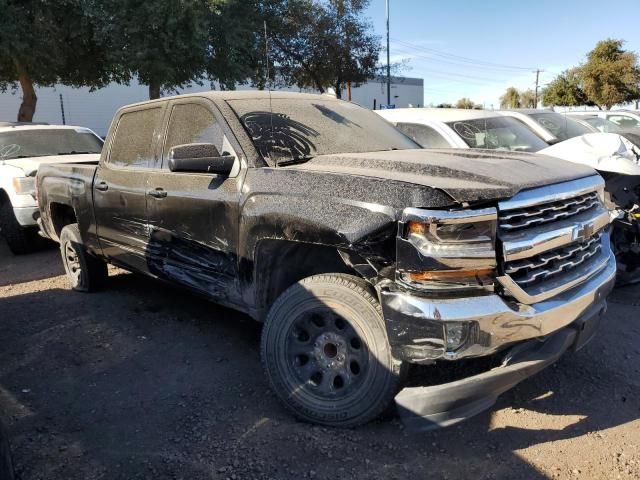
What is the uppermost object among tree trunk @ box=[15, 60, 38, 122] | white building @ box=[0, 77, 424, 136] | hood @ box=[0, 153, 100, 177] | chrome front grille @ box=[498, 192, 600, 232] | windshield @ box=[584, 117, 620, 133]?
white building @ box=[0, 77, 424, 136]

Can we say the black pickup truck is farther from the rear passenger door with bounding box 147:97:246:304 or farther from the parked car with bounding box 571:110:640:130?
the parked car with bounding box 571:110:640:130

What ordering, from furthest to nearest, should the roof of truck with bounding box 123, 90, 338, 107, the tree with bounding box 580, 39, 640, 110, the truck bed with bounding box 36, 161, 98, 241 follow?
the tree with bounding box 580, 39, 640, 110 < the truck bed with bounding box 36, 161, 98, 241 < the roof of truck with bounding box 123, 90, 338, 107

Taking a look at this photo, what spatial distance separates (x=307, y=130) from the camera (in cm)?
371

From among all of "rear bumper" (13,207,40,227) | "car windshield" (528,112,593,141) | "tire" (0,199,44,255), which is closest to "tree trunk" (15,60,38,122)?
"tire" (0,199,44,255)

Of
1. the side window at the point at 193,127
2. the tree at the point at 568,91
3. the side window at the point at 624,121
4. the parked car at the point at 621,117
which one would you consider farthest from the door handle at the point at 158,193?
the tree at the point at 568,91

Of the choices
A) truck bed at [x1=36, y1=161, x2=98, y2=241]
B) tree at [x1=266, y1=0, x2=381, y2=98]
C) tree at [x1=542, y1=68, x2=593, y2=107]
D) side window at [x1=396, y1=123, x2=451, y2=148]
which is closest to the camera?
truck bed at [x1=36, y1=161, x2=98, y2=241]

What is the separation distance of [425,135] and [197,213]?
381cm

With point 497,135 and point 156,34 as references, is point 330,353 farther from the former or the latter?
point 156,34

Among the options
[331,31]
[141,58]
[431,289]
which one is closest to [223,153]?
[431,289]

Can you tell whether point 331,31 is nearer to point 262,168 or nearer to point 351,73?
point 351,73

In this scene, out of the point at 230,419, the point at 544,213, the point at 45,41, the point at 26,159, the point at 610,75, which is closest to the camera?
the point at 544,213

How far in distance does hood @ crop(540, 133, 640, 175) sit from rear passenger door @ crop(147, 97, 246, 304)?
124 inches

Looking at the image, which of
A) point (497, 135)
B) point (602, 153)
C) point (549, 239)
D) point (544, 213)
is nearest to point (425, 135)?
point (497, 135)

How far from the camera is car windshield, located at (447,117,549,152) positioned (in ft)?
21.0
